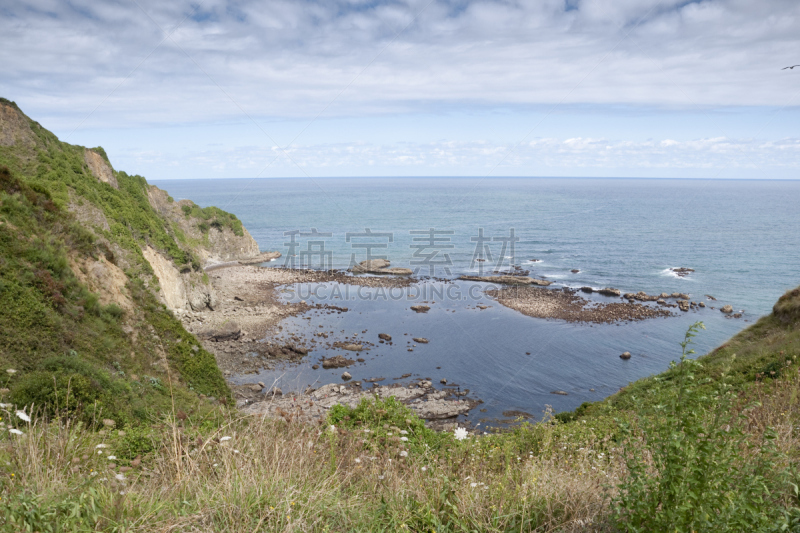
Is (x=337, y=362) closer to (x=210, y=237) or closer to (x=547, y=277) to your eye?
(x=547, y=277)

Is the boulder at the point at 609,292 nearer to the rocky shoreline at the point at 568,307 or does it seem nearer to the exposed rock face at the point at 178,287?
the rocky shoreline at the point at 568,307

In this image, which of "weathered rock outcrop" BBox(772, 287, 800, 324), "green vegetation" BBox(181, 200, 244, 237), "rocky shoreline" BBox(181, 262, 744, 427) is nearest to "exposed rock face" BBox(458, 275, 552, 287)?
"rocky shoreline" BBox(181, 262, 744, 427)

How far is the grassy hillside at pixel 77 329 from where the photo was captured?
30.8 ft

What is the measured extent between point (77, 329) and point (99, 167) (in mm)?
25929

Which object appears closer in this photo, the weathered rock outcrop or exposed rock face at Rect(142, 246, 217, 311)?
the weathered rock outcrop

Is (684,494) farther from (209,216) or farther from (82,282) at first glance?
(209,216)

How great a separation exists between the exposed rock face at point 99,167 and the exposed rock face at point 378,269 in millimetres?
28490

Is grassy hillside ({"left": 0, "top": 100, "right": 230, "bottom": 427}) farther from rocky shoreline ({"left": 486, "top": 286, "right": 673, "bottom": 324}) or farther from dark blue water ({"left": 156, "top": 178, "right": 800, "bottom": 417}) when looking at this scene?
rocky shoreline ({"left": 486, "top": 286, "right": 673, "bottom": 324})

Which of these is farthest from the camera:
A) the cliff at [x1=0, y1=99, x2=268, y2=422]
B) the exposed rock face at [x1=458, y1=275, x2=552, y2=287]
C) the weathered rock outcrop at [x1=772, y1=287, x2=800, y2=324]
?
the exposed rock face at [x1=458, y1=275, x2=552, y2=287]

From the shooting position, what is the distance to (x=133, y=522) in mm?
3004

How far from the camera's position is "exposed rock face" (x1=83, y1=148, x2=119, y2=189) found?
32.3 meters

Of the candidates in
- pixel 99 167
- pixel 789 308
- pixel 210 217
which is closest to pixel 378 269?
pixel 210 217

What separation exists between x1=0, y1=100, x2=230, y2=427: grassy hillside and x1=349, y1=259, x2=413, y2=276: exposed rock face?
3536 centimetres

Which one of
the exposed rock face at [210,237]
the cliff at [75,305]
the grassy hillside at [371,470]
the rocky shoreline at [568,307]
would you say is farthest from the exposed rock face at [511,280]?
the grassy hillside at [371,470]
